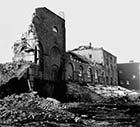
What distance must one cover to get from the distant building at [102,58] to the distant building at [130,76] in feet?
19.4

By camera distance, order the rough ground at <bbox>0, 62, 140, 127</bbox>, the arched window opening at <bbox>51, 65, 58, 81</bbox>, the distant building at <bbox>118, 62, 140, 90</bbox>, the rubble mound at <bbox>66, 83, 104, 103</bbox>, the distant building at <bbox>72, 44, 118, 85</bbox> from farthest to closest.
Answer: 1. the distant building at <bbox>118, 62, 140, 90</bbox>
2. the distant building at <bbox>72, 44, 118, 85</bbox>
3. the arched window opening at <bbox>51, 65, 58, 81</bbox>
4. the rubble mound at <bbox>66, 83, 104, 103</bbox>
5. the rough ground at <bbox>0, 62, 140, 127</bbox>

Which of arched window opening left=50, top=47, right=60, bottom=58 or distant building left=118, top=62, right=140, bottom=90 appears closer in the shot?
arched window opening left=50, top=47, right=60, bottom=58

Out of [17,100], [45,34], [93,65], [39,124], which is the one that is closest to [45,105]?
[17,100]

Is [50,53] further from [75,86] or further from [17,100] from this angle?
[17,100]

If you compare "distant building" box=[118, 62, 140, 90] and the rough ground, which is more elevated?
"distant building" box=[118, 62, 140, 90]

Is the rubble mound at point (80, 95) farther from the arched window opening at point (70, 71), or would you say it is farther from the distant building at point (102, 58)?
the distant building at point (102, 58)

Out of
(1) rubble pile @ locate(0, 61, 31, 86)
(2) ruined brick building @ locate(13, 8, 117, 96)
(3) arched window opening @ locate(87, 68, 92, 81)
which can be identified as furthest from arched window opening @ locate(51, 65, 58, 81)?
(3) arched window opening @ locate(87, 68, 92, 81)

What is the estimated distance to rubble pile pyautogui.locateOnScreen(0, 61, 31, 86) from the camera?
1845 centimetres

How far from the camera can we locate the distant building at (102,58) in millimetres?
42438

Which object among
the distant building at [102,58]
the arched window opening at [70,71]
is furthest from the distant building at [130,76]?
the arched window opening at [70,71]

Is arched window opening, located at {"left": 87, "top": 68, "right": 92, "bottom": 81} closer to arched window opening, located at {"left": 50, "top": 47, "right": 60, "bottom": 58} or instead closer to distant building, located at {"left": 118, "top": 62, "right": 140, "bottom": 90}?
arched window opening, located at {"left": 50, "top": 47, "right": 60, "bottom": 58}

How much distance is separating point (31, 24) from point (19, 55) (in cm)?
380

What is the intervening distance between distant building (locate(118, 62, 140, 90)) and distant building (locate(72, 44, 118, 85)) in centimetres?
591

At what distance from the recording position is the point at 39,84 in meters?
22.2
